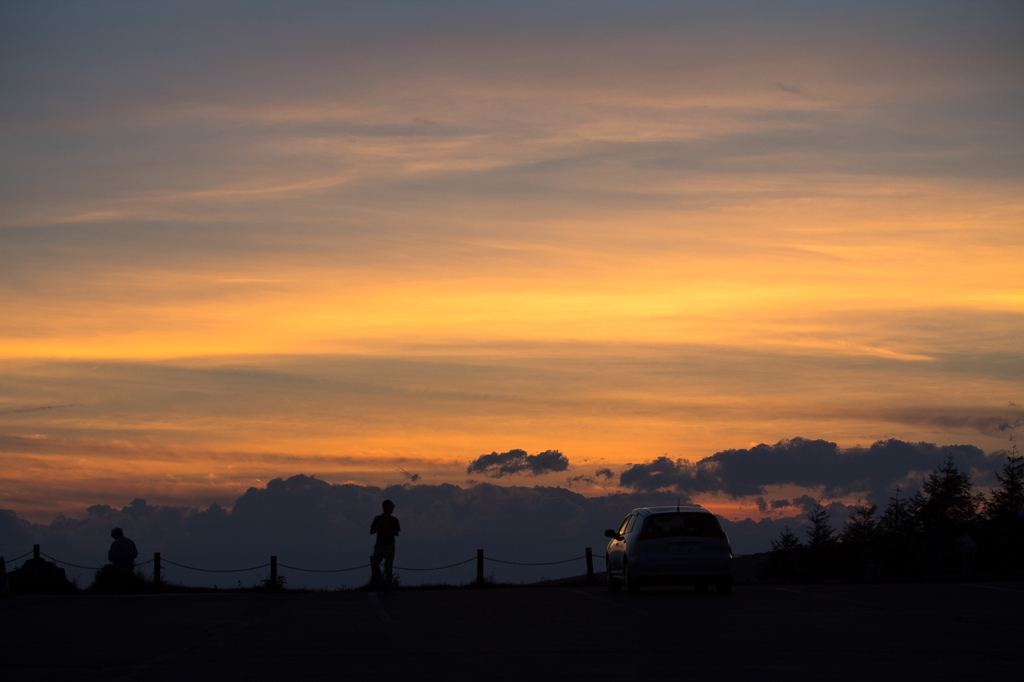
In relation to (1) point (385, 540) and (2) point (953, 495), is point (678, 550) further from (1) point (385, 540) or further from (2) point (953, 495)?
(2) point (953, 495)

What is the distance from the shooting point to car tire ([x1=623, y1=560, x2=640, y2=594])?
68.4 ft

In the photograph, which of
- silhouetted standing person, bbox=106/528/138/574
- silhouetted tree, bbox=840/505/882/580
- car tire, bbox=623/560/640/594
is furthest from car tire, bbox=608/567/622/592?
silhouetted tree, bbox=840/505/882/580

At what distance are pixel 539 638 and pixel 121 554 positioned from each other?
1573 cm

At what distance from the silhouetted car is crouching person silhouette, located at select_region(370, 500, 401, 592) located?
5.24 meters

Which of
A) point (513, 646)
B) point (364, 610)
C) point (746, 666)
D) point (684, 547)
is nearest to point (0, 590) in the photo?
point (364, 610)

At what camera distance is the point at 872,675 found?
9539 mm

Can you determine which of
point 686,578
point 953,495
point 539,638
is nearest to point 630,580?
point 686,578

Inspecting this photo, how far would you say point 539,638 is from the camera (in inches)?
514

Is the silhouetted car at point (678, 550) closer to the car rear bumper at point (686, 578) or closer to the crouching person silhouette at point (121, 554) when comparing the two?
the car rear bumper at point (686, 578)

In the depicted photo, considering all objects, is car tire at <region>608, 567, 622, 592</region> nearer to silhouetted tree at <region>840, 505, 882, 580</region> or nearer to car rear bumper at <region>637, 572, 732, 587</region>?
car rear bumper at <region>637, 572, 732, 587</region>

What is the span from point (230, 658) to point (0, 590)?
1497cm

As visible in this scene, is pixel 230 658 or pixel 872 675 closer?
pixel 872 675

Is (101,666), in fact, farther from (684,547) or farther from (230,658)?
(684,547)

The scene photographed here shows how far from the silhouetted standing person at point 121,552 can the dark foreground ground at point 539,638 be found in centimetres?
491
